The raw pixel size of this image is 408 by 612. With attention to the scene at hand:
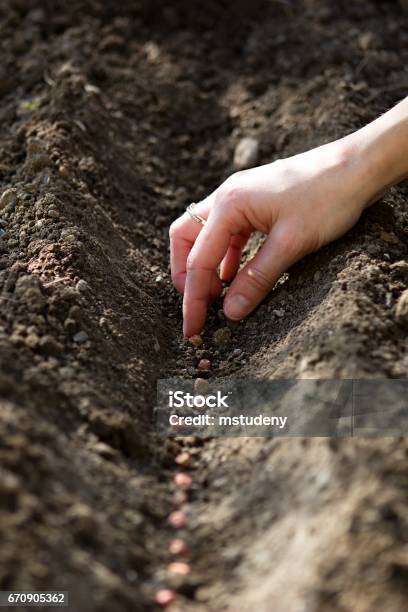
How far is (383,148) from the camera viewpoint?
74.1 inches

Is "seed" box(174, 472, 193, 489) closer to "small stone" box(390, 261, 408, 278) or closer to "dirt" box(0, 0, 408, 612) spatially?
"dirt" box(0, 0, 408, 612)

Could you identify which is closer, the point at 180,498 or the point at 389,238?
the point at 180,498

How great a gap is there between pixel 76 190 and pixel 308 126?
2.90ft

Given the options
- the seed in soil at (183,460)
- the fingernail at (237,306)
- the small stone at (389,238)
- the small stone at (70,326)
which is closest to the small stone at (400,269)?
the small stone at (389,238)

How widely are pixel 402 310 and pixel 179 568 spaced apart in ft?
2.53

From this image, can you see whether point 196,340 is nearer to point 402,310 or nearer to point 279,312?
point 279,312

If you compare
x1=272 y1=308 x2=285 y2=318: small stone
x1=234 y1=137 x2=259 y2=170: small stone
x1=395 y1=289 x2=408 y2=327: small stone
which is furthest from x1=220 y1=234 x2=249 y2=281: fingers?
x1=234 y1=137 x2=259 y2=170: small stone

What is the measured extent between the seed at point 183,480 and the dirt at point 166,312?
0.02 m

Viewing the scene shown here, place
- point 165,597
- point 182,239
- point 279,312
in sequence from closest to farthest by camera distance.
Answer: point 165,597 < point 279,312 < point 182,239

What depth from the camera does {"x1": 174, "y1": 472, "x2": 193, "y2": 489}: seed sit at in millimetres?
1596

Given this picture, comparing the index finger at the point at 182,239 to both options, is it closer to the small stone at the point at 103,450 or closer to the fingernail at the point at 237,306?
the fingernail at the point at 237,306

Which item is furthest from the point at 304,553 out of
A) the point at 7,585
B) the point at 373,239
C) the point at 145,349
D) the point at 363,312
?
the point at 373,239

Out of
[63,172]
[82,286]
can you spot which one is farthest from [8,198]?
[82,286]

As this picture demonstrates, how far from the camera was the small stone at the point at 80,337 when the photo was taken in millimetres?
1778
